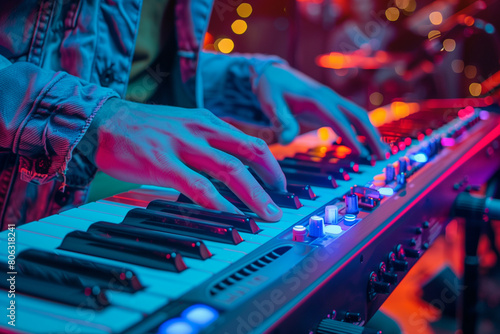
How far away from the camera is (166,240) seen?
22.7 inches

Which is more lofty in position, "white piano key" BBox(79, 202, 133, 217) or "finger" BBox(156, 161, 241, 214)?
"finger" BBox(156, 161, 241, 214)

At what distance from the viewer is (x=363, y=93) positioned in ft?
16.8

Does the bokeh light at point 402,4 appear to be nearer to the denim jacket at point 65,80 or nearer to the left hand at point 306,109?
the denim jacket at point 65,80

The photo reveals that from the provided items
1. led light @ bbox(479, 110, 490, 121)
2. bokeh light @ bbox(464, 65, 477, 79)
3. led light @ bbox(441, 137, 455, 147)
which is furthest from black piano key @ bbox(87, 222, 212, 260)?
bokeh light @ bbox(464, 65, 477, 79)

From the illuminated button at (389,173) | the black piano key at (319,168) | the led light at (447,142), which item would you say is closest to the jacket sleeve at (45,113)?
the black piano key at (319,168)

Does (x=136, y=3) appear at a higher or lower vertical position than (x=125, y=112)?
higher

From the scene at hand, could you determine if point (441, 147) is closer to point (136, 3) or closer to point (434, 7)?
point (136, 3)

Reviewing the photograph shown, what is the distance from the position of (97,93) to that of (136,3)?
50 cm

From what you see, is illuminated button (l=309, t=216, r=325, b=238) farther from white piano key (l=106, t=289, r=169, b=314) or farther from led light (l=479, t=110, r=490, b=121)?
led light (l=479, t=110, r=490, b=121)

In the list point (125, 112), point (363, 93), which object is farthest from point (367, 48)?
point (125, 112)

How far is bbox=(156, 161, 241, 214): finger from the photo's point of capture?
0.67 metres

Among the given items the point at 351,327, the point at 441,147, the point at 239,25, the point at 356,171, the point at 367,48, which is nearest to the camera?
the point at 351,327

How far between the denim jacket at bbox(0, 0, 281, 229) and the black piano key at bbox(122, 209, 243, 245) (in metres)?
0.14

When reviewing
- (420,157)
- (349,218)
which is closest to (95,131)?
(349,218)
